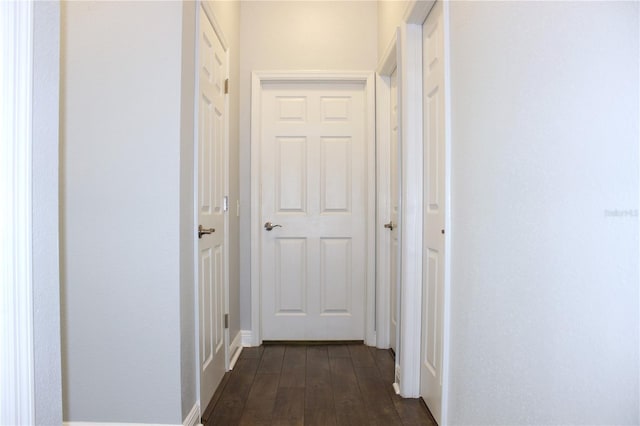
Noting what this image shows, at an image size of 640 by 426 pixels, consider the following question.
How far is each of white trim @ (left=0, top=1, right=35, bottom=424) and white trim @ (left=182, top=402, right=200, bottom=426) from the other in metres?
1.14

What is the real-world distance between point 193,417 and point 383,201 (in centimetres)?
193

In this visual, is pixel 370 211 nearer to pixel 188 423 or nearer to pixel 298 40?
pixel 298 40

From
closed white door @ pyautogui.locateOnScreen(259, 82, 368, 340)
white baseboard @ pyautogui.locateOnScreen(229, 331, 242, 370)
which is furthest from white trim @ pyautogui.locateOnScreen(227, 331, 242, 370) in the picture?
closed white door @ pyautogui.locateOnScreen(259, 82, 368, 340)

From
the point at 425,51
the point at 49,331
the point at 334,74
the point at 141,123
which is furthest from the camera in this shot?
the point at 334,74

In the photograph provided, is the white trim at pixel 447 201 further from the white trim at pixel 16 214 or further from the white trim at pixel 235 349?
the white trim at pixel 235 349

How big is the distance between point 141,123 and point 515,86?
1.43 m

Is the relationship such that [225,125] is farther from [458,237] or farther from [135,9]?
[458,237]

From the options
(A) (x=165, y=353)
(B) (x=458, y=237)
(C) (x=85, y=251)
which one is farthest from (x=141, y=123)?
(B) (x=458, y=237)

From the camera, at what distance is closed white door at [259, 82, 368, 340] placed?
3.38 metres

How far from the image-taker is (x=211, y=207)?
2379mm

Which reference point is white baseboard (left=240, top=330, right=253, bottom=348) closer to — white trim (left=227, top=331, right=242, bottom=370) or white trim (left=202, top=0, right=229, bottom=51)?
white trim (left=227, top=331, right=242, bottom=370)

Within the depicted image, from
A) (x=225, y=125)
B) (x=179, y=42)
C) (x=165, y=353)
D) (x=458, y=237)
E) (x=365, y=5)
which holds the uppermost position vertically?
(x=365, y=5)

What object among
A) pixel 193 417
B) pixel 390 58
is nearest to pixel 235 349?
pixel 193 417

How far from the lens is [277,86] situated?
11.1 feet
